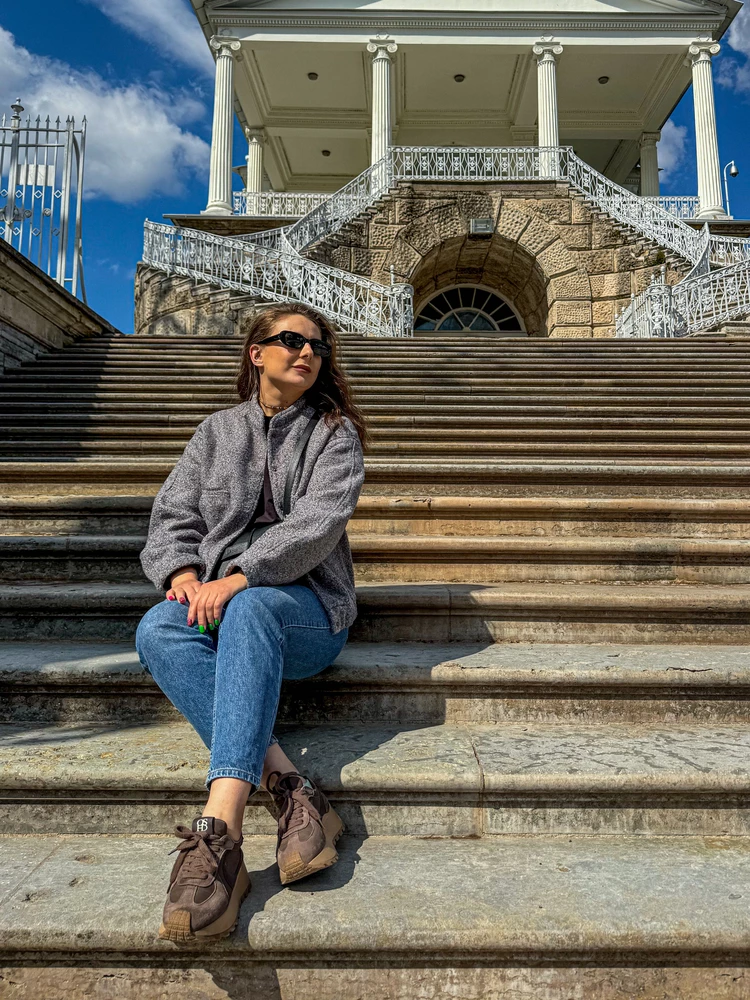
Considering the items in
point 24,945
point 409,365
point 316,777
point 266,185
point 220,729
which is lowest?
point 24,945

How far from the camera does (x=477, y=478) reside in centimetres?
387

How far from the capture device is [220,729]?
63.6 inches

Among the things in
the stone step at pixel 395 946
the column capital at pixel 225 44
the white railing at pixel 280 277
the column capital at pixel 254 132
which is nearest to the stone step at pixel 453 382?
the stone step at pixel 395 946

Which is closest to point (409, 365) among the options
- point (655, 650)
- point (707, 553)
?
point (707, 553)

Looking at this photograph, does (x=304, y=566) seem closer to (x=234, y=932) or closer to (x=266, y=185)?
(x=234, y=932)

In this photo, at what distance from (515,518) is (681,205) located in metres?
17.0

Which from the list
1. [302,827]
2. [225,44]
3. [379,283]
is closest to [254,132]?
[225,44]

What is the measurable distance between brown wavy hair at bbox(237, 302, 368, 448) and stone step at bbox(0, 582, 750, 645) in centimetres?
73

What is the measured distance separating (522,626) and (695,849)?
3.42 ft

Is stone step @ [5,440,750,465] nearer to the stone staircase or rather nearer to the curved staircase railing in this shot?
the stone staircase

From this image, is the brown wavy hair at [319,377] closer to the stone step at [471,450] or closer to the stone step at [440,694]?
the stone step at [440,694]

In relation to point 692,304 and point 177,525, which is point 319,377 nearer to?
point 177,525

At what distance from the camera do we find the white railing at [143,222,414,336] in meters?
11.3

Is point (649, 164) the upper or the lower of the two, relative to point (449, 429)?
upper
